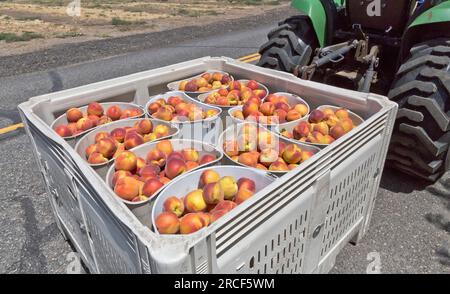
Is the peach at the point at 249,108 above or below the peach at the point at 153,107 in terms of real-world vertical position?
above

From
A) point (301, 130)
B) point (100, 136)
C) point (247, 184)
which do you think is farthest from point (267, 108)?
point (100, 136)

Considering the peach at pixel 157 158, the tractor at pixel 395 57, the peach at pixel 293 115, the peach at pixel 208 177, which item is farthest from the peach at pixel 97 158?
the tractor at pixel 395 57

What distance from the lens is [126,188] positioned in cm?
168

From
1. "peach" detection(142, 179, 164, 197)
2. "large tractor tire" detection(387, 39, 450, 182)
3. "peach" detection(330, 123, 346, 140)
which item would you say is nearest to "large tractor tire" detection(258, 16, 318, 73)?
"large tractor tire" detection(387, 39, 450, 182)

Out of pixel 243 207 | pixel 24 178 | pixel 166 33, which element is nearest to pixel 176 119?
pixel 243 207

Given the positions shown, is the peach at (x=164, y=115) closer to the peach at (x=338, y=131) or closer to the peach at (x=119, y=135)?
the peach at (x=119, y=135)

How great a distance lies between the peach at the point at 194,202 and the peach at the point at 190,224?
0.14 m

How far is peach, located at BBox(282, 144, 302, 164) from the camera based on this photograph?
192cm

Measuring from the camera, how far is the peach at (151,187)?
5.59 feet

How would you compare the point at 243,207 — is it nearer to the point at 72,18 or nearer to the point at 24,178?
the point at 24,178

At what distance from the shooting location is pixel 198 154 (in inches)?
79.5

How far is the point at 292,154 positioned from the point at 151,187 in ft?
2.63

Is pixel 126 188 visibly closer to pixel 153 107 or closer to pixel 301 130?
pixel 153 107
